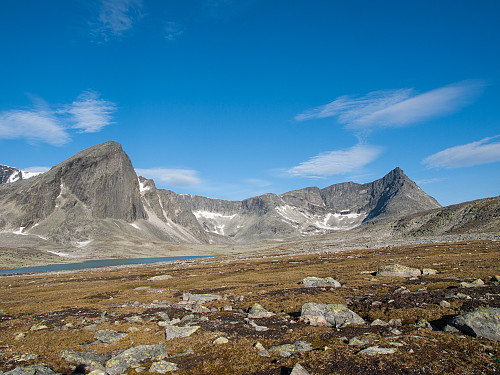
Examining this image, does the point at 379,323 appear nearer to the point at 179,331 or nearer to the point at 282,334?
the point at 282,334

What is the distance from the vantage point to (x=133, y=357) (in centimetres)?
1838

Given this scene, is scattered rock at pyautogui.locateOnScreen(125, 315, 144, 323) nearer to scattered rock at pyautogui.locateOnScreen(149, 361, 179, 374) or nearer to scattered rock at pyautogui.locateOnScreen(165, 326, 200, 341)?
scattered rock at pyautogui.locateOnScreen(165, 326, 200, 341)

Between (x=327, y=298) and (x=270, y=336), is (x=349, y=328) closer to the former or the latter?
(x=270, y=336)

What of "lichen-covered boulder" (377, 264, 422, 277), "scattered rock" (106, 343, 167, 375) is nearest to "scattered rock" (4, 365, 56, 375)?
"scattered rock" (106, 343, 167, 375)

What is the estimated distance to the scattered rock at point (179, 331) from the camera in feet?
73.8

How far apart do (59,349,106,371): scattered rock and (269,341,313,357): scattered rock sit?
10203 millimetres

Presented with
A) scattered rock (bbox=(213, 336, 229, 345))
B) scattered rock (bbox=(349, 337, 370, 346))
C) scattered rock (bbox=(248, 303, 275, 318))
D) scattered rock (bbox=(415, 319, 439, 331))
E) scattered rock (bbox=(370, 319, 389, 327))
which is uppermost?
scattered rock (bbox=(415, 319, 439, 331))


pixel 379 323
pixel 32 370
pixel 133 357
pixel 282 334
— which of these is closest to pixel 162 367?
pixel 133 357

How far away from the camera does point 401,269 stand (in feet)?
Answer: 140

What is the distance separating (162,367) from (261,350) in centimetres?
571

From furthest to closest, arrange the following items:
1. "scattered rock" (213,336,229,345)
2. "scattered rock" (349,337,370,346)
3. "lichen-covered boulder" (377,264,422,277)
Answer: "lichen-covered boulder" (377,264,422,277) < "scattered rock" (213,336,229,345) < "scattered rock" (349,337,370,346)

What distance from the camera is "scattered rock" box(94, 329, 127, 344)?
73.4ft

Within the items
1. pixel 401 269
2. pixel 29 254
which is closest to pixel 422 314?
pixel 401 269

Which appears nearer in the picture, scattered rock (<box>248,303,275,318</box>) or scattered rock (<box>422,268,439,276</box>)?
scattered rock (<box>248,303,275,318</box>)
